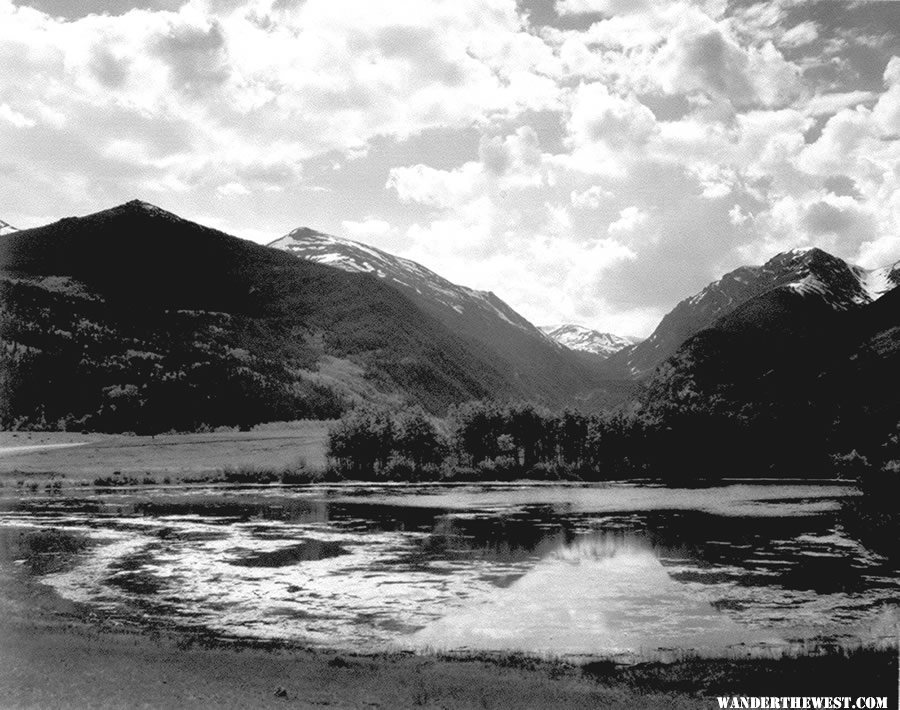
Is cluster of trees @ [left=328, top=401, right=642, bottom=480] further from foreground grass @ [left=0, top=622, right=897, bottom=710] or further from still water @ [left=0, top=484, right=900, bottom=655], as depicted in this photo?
foreground grass @ [left=0, top=622, right=897, bottom=710]

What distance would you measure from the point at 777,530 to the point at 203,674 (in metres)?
56.8

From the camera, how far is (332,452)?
548ft

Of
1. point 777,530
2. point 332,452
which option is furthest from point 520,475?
point 777,530

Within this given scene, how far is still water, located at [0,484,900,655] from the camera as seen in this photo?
1391 inches

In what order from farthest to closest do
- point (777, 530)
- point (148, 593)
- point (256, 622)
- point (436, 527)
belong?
point (436, 527) → point (777, 530) → point (148, 593) → point (256, 622)

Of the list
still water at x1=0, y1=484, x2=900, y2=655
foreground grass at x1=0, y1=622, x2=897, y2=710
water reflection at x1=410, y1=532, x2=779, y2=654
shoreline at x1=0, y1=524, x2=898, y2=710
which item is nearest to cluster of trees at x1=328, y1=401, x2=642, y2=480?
still water at x1=0, y1=484, x2=900, y2=655

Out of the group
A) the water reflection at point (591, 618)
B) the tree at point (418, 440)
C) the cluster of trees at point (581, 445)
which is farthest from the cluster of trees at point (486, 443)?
the water reflection at point (591, 618)

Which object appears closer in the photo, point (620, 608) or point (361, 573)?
point (620, 608)

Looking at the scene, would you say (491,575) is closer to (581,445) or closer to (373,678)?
(373,678)

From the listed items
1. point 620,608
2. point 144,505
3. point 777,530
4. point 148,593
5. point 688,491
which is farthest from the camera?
point 688,491

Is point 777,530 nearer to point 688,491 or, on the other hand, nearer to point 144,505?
point 688,491

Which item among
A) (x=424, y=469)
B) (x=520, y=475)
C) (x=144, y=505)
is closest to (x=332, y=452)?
(x=424, y=469)

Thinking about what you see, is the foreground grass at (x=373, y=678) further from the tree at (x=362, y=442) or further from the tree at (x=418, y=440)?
the tree at (x=418, y=440)

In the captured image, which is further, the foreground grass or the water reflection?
the water reflection
